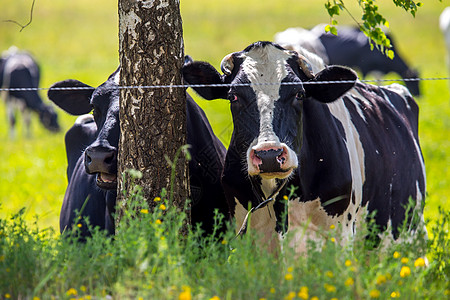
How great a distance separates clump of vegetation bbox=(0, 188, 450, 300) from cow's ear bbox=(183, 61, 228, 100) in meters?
1.38

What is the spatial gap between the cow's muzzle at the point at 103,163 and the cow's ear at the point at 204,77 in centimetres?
78

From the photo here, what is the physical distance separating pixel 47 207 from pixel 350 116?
621 centimetres

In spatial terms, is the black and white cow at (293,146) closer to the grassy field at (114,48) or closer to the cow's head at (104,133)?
the cow's head at (104,133)

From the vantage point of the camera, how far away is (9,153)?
57.0 feet

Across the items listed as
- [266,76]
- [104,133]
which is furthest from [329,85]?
[104,133]

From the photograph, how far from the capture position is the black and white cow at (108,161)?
4.92m

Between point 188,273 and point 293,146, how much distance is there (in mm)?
1225

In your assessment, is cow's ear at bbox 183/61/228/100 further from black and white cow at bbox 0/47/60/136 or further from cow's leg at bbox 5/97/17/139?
black and white cow at bbox 0/47/60/136

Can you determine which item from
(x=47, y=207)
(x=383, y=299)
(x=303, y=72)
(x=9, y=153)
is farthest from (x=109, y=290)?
(x=9, y=153)

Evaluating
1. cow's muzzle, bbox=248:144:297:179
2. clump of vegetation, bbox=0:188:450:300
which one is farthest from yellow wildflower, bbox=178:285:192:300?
cow's muzzle, bbox=248:144:297:179

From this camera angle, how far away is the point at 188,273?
3953 millimetres

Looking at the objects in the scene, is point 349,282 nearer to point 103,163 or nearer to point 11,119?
point 103,163

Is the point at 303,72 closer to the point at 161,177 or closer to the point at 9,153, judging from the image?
the point at 161,177

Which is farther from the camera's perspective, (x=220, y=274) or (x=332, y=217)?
(x=332, y=217)
